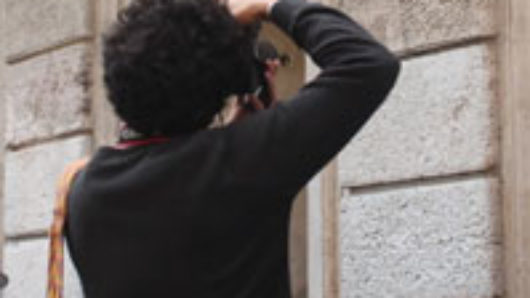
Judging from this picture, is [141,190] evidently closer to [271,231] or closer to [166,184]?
[166,184]

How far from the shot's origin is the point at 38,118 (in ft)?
21.5

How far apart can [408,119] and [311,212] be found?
66 centimetres

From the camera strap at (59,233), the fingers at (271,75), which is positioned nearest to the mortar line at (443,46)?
the fingers at (271,75)

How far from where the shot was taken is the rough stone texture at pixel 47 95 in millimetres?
6348

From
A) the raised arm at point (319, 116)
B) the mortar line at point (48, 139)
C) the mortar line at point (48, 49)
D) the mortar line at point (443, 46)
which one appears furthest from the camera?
the mortar line at point (48, 49)

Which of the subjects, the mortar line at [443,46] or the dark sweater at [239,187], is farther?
the mortar line at [443,46]

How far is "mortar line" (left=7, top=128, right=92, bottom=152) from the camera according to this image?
628cm

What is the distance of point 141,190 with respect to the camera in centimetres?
208

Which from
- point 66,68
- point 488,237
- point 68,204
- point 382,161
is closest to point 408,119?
point 382,161

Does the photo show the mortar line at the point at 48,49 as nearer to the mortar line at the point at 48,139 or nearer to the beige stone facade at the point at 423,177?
the mortar line at the point at 48,139

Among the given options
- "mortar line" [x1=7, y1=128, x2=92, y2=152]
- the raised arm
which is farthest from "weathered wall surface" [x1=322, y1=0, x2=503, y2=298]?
the raised arm

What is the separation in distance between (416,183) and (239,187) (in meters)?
2.79

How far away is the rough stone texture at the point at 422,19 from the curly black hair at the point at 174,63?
262 centimetres

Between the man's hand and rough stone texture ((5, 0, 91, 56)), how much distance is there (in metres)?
4.28
